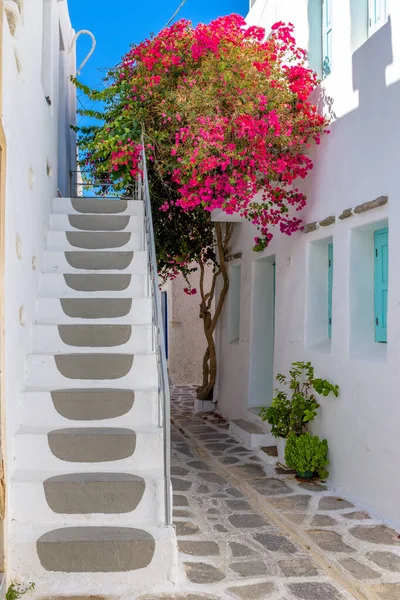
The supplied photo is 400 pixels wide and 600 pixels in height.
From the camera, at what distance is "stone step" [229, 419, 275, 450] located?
7141 mm

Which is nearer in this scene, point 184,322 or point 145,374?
point 145,374

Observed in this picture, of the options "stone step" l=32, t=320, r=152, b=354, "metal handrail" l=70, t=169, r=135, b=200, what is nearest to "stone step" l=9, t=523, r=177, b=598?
"stone step" l=32, t=320, r=152, b=354

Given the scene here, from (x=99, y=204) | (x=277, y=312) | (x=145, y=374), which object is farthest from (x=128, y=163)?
(x=145, y=374)

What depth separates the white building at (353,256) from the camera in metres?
4.73

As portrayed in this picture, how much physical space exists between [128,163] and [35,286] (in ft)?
8.74

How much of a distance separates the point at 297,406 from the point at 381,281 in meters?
1.54

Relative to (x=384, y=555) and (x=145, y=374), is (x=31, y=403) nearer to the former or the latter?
(x=145, y=374)

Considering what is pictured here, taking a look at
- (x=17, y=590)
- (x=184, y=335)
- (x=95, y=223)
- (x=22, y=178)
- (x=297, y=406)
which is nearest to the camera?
(x=17, y=590)

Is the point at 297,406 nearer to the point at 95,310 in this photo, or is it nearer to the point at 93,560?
the point at 95,310

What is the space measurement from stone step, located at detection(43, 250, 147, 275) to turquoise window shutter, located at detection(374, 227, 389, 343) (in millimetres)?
2104

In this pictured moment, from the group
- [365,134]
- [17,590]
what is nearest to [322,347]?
[365,134]

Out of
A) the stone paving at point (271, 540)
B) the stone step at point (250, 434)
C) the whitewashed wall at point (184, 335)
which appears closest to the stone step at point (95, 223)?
the stone paving at point (271, 540)

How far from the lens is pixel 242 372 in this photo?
893 centimetres

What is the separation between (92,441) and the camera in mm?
3900
